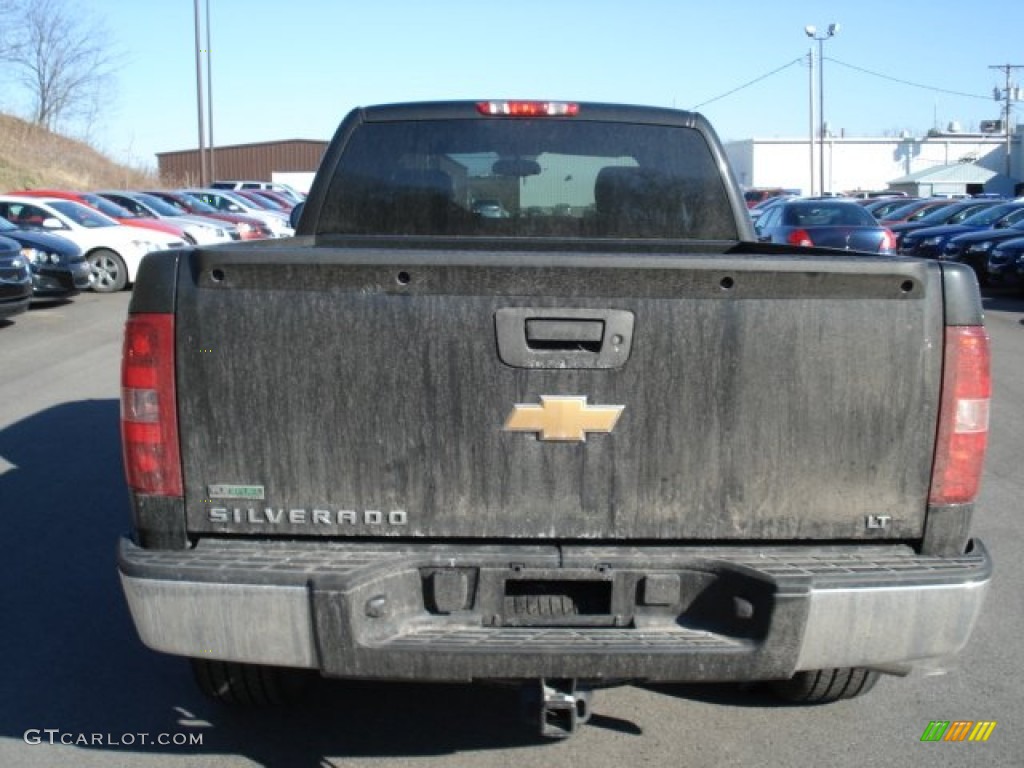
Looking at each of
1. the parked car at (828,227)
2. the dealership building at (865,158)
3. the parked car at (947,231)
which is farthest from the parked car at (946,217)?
the dealership building at (865,158)

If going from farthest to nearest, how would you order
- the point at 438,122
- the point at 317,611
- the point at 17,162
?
the point at 17,162 < the point at 438,122 < the point at 317,611

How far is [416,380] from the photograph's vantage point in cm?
322

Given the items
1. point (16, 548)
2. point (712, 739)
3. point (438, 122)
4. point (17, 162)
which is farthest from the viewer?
point (17, 162)

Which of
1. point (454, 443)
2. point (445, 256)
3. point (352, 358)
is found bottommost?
point (454, 443)

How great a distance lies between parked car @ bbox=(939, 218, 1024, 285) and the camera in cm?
2066

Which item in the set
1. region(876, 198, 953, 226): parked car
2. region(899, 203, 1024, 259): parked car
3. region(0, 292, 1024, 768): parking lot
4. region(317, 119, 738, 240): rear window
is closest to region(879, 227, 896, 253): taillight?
region(899, 203, 1024, 259): parked car

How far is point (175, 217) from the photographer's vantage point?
2492 centimetres

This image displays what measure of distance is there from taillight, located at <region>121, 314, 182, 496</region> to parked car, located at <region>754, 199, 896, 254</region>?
15.8 metres

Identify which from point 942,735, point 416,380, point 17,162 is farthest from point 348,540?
point 17,162

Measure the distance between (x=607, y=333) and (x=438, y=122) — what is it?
7.55 feet

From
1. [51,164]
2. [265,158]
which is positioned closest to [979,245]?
[51,164]

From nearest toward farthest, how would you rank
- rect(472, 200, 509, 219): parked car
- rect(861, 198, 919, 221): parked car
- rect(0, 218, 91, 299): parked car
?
1. rect(472, 200, 509, 219): parked car
2. rect(0, 218, 91, 299): parked car
3. rect(861, 198, 919, 221): parked car

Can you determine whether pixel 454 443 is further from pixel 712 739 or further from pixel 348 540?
pixel 712 739

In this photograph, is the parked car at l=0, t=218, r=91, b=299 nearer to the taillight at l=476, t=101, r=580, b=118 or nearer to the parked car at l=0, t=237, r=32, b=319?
the parked car at l=0, t=237, r=32, b=319
